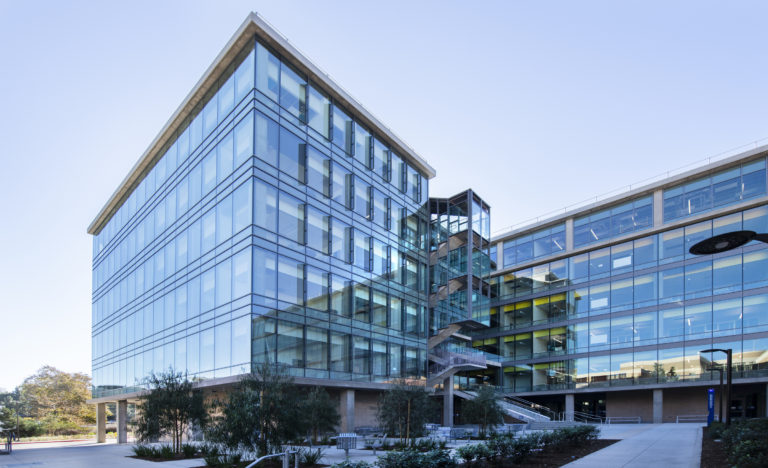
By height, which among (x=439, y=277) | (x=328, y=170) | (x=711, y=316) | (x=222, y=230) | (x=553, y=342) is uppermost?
(x=328, y=170)

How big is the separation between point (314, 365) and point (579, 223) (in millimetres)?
32955

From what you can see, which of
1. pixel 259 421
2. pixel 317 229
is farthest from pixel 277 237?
pixel 259 421

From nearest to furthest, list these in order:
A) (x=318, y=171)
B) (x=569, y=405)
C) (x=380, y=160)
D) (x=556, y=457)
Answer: (x=556, y=457)
(x=318, y=171)
(x=380, y=160)
(x=569, y=405)

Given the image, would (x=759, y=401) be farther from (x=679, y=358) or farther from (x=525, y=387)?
(x=525, y=387)

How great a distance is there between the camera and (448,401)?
138 ft

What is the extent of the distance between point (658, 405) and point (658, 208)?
16.5 m

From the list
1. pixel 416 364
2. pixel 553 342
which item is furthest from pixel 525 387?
pixel 416 364

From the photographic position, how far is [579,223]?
51844 millimetres

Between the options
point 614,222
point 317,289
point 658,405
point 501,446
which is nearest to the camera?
point 501,446

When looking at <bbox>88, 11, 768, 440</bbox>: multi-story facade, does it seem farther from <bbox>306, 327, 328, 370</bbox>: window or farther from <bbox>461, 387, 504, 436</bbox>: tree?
<bbox>461, 387, 504, 436</bbox>: tree

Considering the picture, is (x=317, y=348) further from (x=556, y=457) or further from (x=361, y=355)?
(x=556, y=457)

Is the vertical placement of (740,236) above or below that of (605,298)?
above

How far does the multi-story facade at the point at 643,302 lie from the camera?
4075cm

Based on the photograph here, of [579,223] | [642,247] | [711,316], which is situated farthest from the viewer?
[579,223]
